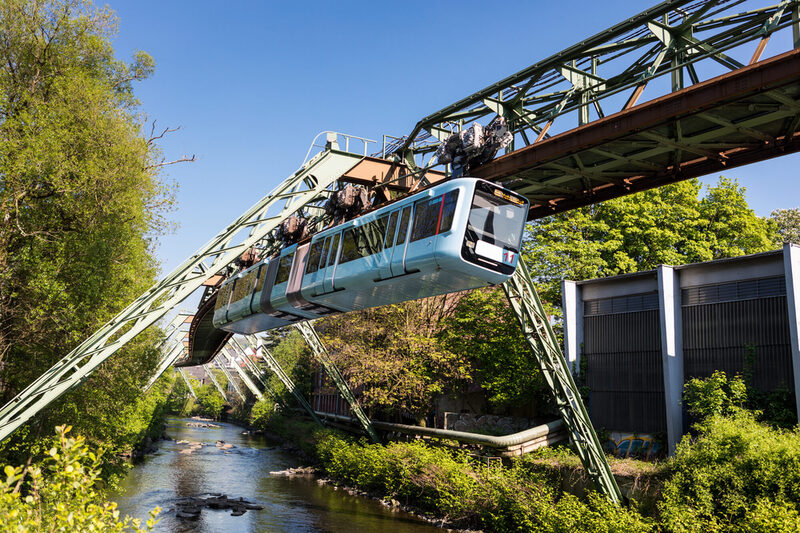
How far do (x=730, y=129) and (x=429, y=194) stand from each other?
6.57 m

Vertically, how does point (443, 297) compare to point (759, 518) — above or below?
above

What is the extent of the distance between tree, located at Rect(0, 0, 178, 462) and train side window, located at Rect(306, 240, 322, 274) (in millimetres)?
5729

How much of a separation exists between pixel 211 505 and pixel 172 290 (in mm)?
11897

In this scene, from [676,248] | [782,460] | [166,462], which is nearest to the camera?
[782,460]

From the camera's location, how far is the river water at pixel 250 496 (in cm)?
2239

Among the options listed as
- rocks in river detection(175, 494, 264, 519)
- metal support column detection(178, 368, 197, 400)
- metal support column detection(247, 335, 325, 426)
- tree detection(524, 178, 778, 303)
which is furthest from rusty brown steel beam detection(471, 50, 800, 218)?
metal support column detection(178, 368, 197, 400)

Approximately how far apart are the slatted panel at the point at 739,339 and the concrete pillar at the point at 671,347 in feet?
0.96

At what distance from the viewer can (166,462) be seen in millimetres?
40000

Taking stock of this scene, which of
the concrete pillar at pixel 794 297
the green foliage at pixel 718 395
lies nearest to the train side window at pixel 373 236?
the green foliage at pixel 718 395

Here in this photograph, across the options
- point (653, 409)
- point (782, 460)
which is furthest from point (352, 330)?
point (782, 460)

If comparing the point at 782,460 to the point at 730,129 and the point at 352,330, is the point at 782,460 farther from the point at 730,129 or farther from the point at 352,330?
the point at 352,330

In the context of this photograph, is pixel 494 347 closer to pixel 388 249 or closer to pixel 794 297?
pixel 794 297

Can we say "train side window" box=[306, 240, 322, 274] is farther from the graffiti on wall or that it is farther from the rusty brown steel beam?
the graffiti on wall

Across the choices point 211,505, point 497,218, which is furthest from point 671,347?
point 211,505
